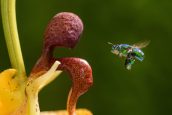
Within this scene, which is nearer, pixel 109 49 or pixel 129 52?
pixel 129 52

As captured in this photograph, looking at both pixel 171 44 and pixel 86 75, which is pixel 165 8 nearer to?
pixel 171 44

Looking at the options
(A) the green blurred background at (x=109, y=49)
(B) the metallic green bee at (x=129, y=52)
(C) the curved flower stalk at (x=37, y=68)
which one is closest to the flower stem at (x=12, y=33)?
(C) the curved flower stalk at (x=37, y=68)

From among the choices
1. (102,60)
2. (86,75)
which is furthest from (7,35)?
(102,60)

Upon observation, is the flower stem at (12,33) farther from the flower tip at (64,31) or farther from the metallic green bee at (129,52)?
the metallic green bee at (129,52)

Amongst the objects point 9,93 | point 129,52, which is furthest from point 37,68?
point 129,52

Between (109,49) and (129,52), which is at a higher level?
(129,52)

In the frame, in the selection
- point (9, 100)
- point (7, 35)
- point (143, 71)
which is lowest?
point (143, 71)

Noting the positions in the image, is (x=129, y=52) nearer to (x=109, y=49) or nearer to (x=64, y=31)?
(x=64, y=31)
